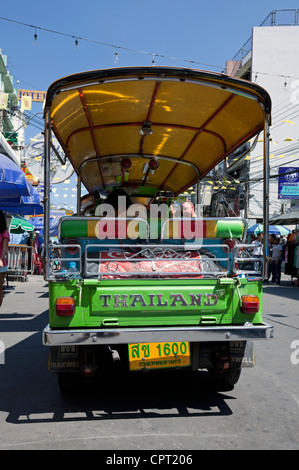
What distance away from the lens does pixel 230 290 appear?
167 inches

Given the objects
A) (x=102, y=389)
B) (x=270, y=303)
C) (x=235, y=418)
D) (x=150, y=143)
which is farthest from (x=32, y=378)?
(x=270, y=303)

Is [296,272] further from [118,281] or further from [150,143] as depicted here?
[118,281]

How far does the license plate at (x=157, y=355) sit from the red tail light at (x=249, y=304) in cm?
61

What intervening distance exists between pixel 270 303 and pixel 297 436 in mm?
8886

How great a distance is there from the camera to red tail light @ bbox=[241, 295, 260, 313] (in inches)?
165

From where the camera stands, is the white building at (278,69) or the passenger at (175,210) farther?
the white building at (278,69)

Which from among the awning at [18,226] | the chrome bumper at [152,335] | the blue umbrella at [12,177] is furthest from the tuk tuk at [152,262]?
the awning at [18,226]

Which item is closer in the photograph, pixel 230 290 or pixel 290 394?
pixel 230 290

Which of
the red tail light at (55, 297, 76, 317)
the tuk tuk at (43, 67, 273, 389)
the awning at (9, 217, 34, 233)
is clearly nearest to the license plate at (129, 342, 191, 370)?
the tuk tuk at (43, 67, 273, 389)

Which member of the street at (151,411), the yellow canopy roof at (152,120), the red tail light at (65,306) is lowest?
the street at (151,411)

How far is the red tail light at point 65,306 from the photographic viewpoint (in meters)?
3.96

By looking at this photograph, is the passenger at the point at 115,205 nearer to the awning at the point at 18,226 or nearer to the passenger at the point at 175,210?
the passenger at the point at 175,210

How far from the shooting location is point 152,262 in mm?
4598

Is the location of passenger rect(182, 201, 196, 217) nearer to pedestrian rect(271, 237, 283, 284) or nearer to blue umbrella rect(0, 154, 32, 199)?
blue umbrella rect(0, 154, 32, 199)
